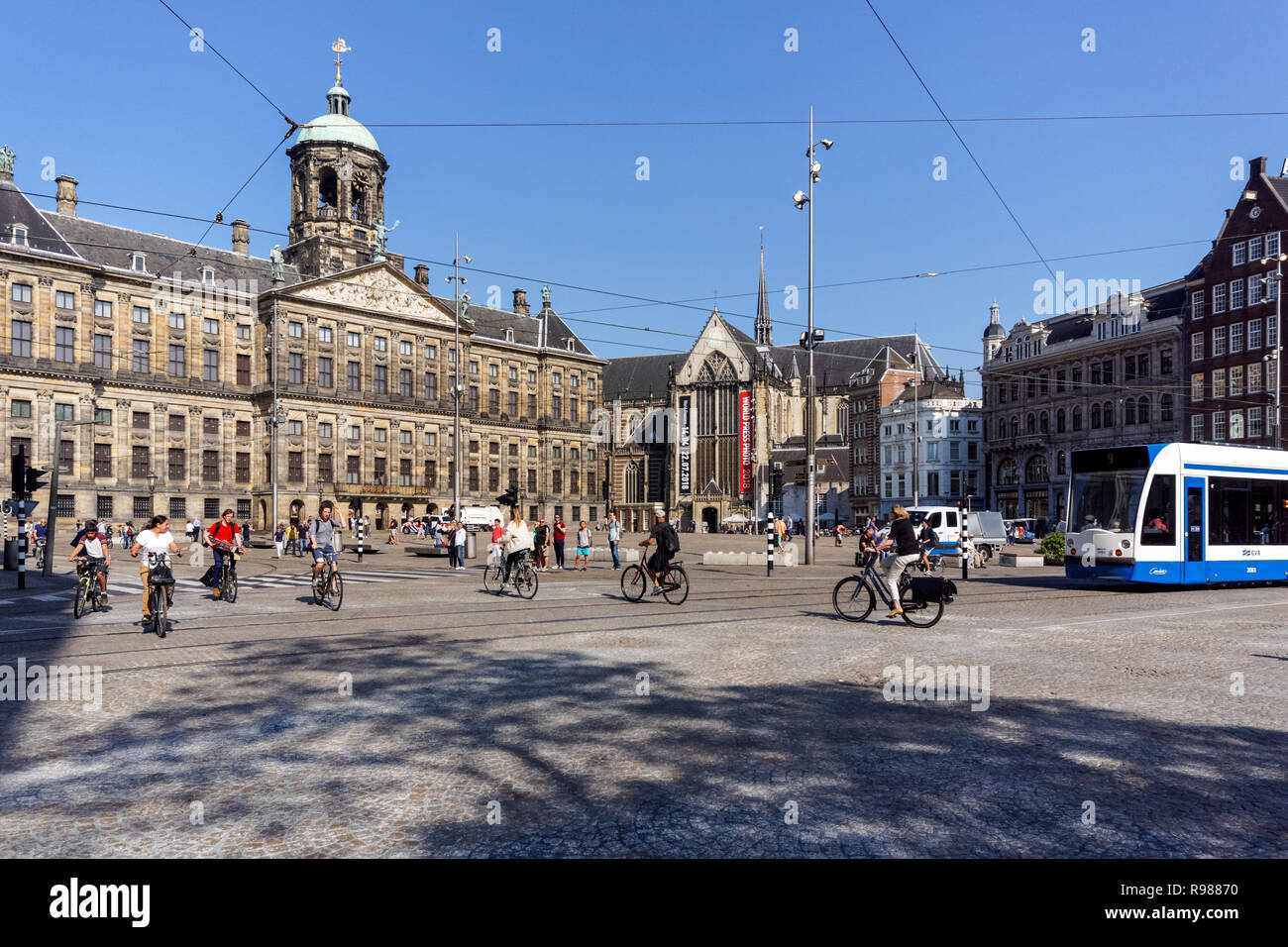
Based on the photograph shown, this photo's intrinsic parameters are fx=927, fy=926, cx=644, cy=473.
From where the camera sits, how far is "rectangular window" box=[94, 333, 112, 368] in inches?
2340

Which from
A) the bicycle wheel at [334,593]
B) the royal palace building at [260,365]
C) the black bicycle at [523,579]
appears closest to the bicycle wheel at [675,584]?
the black bicycle at [523,579]

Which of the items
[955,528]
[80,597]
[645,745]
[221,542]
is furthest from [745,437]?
[645,745]

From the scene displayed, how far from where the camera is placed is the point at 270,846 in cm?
441

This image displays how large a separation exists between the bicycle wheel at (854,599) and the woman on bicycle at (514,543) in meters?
Result: 6.66

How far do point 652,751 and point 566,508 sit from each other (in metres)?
83.5

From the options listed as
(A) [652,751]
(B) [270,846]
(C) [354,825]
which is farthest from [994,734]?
(B) [270,846]

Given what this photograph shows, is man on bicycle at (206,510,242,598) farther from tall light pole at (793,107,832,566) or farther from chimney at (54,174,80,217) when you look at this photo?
chimney at (54,174,80,217)

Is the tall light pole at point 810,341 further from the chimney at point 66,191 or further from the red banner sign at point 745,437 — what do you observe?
the red banner sign at point 745,437

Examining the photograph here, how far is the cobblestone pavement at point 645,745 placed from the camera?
15.1 feet

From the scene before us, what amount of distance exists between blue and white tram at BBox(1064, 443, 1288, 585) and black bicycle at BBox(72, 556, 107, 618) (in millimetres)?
18808

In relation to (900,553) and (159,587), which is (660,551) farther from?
(159,587)

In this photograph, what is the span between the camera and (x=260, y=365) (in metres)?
67.7

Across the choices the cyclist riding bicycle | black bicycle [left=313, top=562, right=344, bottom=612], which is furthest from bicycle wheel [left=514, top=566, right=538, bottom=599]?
black bicycle [left=313, top=562, right=344, bottom=612]

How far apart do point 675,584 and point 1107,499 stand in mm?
9849
